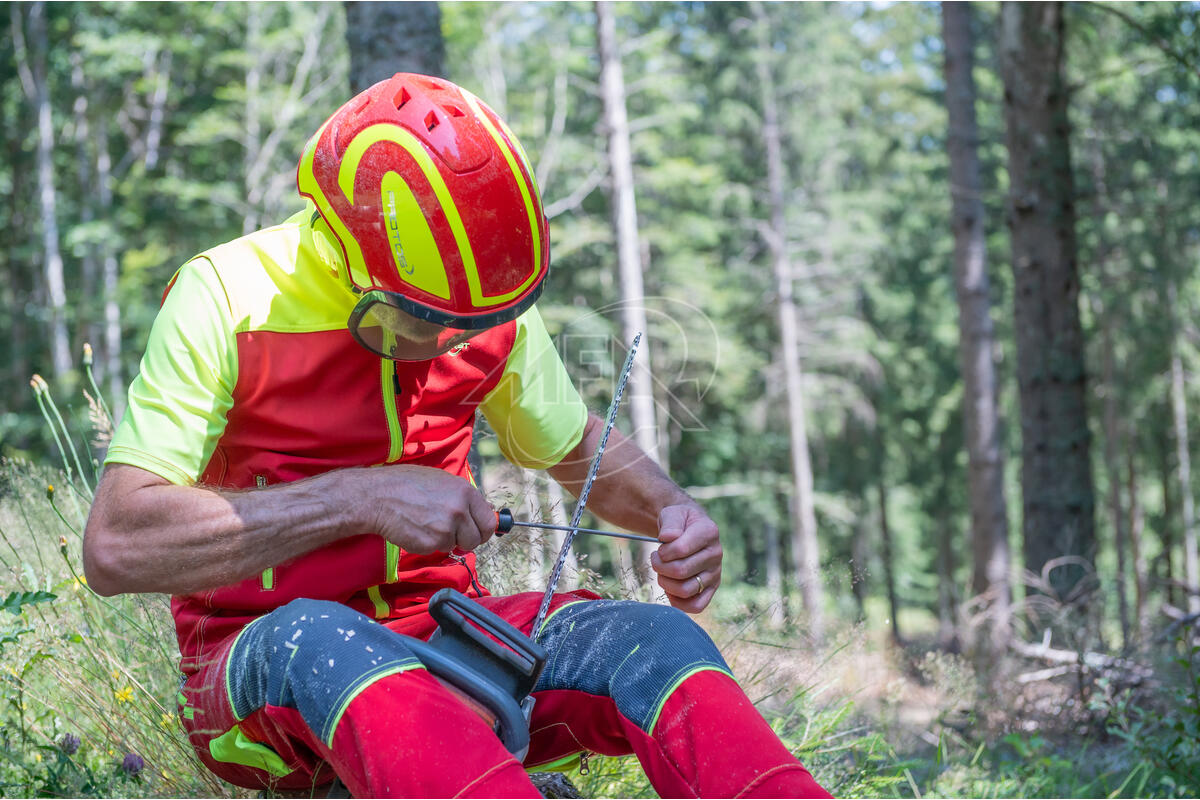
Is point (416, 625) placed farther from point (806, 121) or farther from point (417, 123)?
point (806, 121)

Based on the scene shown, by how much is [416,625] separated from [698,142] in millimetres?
21904

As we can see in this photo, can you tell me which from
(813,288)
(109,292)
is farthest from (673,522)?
(813,288)

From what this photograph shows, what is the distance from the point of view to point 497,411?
2.38m

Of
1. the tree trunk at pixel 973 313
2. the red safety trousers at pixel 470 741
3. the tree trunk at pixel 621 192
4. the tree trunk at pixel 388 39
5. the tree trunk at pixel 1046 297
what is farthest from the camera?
the tree trunk at pixel 621 192

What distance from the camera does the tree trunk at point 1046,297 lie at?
6.36m

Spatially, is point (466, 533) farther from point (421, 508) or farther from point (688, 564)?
point (688, 564)

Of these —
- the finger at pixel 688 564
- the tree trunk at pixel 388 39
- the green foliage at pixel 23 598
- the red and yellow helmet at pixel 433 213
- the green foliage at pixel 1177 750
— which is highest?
the tree trunk at pixel 388 39

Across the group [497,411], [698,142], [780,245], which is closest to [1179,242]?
[780,245]

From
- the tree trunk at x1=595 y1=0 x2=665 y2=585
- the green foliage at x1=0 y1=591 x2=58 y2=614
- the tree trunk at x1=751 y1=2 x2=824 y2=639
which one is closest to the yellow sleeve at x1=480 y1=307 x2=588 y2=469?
the green foliage at x1=0 y1=591 x2=58 y2=614

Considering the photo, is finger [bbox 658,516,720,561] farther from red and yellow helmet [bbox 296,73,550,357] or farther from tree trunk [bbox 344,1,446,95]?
tree trunk [bbox 344,1,446,95]

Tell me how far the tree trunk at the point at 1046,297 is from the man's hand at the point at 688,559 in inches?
198

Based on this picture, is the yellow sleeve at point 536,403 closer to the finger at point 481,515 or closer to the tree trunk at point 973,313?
the finger at point 481,515

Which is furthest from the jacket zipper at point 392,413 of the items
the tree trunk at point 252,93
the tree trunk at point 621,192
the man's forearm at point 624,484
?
the tree trunk at point 252,93

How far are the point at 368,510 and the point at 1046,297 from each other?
5.87 meters
